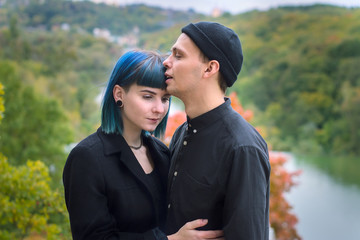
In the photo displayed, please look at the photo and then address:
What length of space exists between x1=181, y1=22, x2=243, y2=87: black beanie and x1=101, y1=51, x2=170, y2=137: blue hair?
0.72ft

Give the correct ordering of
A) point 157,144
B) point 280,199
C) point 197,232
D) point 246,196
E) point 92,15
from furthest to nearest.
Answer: point 92,15, point 280,199, point 157,144, point 197,232, point 246,196

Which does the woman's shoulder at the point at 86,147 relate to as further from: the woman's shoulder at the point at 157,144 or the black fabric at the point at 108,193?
the woman's shoulder at the point at 157,144

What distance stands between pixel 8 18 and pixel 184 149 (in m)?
33.4

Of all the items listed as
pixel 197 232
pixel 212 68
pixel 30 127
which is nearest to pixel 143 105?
pixel 212 68

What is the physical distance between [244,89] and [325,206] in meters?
10.2

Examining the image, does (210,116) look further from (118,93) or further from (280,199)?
(280,199)

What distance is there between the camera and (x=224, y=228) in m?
1.54

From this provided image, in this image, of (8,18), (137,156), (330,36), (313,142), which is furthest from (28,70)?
(137,156)

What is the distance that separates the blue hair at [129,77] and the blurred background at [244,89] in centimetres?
123

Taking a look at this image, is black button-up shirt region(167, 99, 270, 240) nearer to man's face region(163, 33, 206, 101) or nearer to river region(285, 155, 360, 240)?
man's face region(163, 33, 206, 101)

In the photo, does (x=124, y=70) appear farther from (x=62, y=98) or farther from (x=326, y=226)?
(x=62, y=98)

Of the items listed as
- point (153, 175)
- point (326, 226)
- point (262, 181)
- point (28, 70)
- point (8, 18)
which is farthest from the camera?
point (8, 18)

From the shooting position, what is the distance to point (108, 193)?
1.71 metres

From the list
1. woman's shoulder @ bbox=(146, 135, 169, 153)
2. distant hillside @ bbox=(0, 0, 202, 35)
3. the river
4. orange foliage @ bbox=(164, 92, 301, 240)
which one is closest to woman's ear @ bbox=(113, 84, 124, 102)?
woman's shoulder @ bbox=(146, 135, 169, 153)
